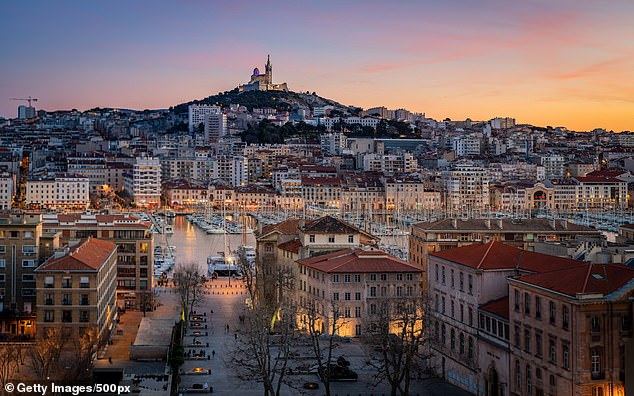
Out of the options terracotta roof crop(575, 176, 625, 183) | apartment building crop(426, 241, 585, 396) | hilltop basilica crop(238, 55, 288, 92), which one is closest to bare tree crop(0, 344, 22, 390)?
apartment building crop(426, 241, 585, 396)

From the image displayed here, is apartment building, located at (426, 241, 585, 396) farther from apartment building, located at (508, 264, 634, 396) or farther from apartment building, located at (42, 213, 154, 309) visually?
apartment building, located at (42, 213, 154, 309)

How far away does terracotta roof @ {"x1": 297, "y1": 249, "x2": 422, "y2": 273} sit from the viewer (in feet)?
80.1

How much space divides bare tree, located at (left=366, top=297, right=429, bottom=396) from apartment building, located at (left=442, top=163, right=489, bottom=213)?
64.1 m

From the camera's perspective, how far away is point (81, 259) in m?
22.6

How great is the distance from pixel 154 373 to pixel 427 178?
74892 millimetres

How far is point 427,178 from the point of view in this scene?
9331cm

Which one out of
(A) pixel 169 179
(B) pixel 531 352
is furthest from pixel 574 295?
(A) pixel 169 179

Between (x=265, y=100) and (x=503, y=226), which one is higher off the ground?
(x=265, y=100)

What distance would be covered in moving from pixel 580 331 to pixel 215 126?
111m

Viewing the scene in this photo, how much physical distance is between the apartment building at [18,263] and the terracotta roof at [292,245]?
731 cm

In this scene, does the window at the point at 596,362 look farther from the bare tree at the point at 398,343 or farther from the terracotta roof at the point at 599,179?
the terracotta roof at the point at 599,179

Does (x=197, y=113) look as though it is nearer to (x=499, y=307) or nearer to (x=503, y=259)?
(x=503, y=259)

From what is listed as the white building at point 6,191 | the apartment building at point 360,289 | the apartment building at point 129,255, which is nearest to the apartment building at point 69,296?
the apartment building at point 360,289

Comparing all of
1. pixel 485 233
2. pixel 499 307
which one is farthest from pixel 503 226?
pixel 499 307
